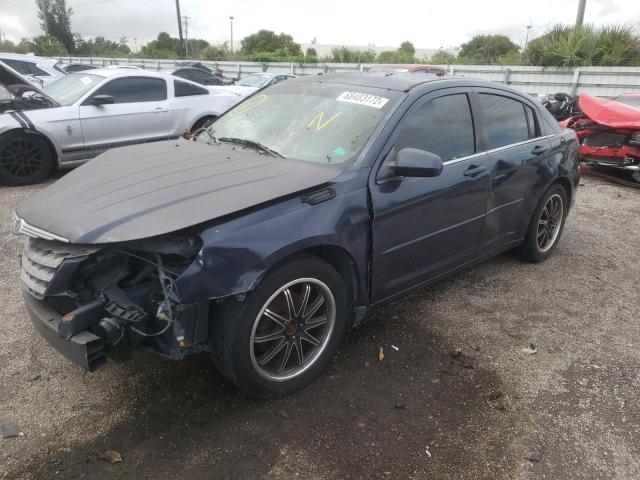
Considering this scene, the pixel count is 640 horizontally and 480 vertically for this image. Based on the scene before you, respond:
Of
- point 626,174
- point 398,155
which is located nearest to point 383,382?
point 398,155

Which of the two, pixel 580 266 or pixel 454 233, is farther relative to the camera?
pixel 580 266

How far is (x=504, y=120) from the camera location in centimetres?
394

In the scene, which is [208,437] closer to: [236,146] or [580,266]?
[236,146]

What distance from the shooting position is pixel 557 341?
135 inches

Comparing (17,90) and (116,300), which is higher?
(17,90)

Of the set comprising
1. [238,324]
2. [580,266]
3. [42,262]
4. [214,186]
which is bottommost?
[580,266]

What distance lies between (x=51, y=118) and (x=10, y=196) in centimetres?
122

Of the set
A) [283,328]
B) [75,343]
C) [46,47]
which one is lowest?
[283,328]

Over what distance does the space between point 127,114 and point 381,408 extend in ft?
21.1

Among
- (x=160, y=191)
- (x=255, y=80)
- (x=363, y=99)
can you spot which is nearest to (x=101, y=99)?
(x=363, y=99)

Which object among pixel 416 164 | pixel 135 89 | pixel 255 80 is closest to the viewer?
pixel 416 164

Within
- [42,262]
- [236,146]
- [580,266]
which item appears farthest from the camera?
[580,266]

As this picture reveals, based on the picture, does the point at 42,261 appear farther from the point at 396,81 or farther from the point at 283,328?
the point at 396,81

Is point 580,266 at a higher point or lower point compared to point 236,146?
lower
